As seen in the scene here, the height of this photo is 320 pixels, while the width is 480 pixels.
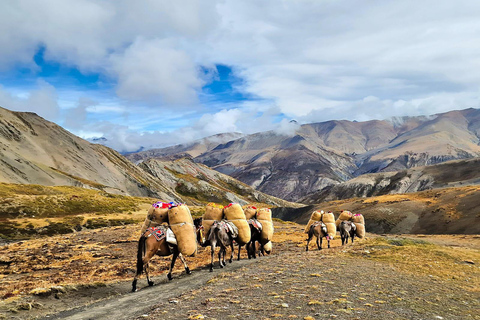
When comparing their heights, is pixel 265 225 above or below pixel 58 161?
below

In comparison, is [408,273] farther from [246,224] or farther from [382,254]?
[246,224]

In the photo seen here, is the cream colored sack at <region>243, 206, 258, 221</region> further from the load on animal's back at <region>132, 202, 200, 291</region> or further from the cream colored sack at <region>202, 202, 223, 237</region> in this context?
the load on animal's back at <region>132, 202, 200, 291</region>

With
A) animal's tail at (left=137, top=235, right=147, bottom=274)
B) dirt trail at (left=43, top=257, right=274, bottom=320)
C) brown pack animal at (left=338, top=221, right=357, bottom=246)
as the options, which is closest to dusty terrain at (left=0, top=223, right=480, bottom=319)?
dirt trail at (left=43, top=257, right=274, bottom=320)

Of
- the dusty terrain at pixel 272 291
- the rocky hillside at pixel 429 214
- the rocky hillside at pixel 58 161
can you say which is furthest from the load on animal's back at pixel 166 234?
the rocky hillside at pixel 58 161

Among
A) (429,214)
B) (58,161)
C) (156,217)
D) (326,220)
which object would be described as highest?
(58,161)

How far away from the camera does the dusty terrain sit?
9.70 metres

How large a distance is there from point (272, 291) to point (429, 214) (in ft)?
272

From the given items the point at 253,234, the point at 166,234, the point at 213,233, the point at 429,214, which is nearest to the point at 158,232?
the point at 166,234

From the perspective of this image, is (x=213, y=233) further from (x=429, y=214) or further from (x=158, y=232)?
(x=429, y=214)

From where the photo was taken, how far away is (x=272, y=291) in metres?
12.0

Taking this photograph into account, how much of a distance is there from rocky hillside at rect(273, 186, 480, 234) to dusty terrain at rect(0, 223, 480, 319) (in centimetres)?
5567

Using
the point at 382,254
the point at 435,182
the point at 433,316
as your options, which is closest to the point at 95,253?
the point at 382,254

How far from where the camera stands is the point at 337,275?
15.1 m

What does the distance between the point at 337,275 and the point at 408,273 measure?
177 inches
